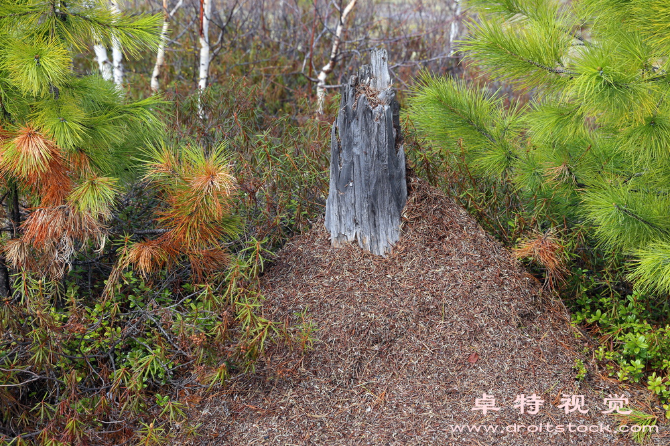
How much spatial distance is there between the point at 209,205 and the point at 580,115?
6.06 feet

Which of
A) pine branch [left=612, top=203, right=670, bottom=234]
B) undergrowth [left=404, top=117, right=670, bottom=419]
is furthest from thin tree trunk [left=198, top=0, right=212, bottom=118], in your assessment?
pine branch [left=612, top=203, right=670, bottom=234]

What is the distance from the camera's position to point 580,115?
9.30ft

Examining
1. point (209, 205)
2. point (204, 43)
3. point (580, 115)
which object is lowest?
point (209, 205)

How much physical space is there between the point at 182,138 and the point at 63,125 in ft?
5.10

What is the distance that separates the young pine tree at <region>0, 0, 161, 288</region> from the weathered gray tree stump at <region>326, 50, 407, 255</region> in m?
1.04

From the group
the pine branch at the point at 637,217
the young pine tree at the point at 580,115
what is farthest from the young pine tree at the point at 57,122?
the pine branch at the point at 637,217

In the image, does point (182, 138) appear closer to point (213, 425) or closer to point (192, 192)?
point (192, 192)

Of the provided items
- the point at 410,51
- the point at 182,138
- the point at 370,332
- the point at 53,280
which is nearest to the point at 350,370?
the point at 370,332

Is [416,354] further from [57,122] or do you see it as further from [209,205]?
[57,122]

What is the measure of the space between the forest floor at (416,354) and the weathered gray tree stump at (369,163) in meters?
0.11

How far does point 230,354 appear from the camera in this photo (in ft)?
8.96

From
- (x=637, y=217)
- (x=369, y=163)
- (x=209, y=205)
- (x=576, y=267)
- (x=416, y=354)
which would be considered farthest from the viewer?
(x=576, y=267)

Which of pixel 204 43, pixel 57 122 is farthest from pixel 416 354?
pixel 204 43

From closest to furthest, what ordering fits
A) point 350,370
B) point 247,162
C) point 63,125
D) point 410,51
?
1. point 63,125
2. point 350,370
3. point 247,162
4. point 410,51
